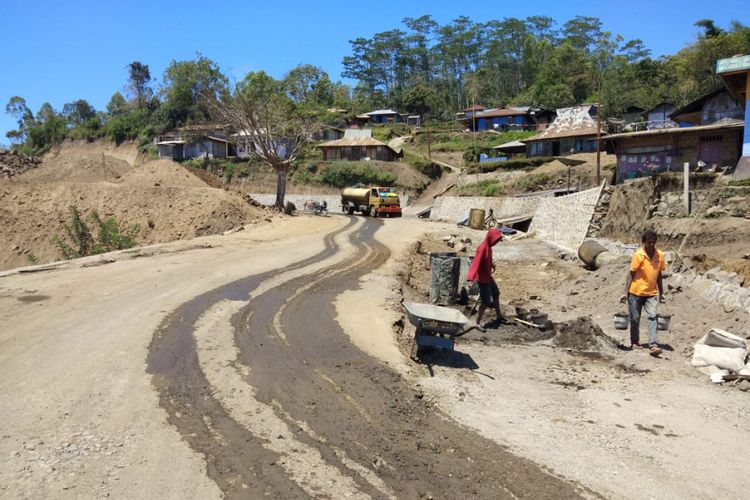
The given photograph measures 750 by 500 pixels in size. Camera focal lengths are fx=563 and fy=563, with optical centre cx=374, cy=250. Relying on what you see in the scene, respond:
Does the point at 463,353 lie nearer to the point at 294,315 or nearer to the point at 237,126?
the point at 294,315

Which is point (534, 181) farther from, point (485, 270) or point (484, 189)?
point (485, 270)

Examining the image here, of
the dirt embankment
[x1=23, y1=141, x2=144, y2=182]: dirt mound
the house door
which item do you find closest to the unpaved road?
the dirt embankment

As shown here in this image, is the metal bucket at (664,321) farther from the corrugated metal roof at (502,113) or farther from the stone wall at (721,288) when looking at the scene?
the corrugated metal roof at (502,113)

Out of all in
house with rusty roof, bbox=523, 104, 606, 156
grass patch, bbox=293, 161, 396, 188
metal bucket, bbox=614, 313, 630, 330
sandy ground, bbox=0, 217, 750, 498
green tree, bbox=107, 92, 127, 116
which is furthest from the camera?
green tree, bbox=107, 92, 127, 116

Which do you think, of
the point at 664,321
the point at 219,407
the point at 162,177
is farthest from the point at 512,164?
the point at 219,407

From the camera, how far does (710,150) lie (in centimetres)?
3134

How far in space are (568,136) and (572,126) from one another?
1.46 meters

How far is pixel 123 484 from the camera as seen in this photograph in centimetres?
443

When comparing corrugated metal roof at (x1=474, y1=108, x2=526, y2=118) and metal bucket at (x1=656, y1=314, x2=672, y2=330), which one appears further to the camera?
corrugated metal roof at (x1=474, y1=108, x2=526, y2=118)

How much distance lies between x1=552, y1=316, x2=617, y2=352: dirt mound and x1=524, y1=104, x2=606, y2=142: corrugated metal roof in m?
42.7

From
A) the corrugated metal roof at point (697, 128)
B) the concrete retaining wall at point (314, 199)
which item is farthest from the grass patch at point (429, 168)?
the corrugated metal roof at point (697, 128)

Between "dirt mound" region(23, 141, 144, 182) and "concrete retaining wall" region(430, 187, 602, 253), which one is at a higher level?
"dirt mound" region(23, 141, 144, 182)

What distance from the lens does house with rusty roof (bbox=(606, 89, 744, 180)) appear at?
30.6 meters

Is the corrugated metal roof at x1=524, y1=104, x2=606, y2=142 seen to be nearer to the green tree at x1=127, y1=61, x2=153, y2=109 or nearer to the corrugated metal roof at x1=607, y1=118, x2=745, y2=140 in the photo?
the corrugated metal roof at x1=607, y1=118, x2=745, y2=140
